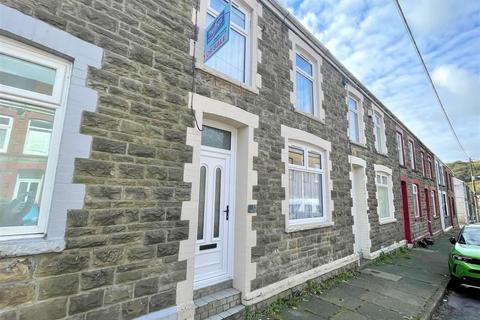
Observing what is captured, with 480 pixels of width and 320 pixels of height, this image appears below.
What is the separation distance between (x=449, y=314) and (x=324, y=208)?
3189 mm

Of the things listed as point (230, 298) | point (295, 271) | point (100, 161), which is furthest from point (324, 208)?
point (100, 161)

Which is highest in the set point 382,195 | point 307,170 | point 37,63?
point 37,63

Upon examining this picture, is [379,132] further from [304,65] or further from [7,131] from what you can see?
[7,131]

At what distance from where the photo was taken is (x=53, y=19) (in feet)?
8.86

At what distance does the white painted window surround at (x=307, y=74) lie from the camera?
630cm

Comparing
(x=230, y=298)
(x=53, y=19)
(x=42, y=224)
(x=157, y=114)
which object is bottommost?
(x=230, y=298)

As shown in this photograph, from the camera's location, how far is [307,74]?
713 centimetres

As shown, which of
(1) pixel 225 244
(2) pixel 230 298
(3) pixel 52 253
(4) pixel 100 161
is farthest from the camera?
(1) pixel 225 244

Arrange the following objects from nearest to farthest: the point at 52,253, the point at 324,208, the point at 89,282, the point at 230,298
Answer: the point at 52,253, the point at 89,282, the point at 230,298, the point at 324,208

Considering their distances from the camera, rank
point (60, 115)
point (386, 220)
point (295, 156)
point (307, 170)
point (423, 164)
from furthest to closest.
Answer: point (423, 164), point (386, 220), point (307, 170), point (295, 156), point (60, 115)

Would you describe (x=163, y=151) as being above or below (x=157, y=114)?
below

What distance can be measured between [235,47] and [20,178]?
4.24 m

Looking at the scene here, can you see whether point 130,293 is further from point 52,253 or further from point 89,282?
point 52,253

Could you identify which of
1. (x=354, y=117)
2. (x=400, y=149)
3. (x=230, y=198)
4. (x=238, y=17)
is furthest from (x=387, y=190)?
(x=238, y=17)
